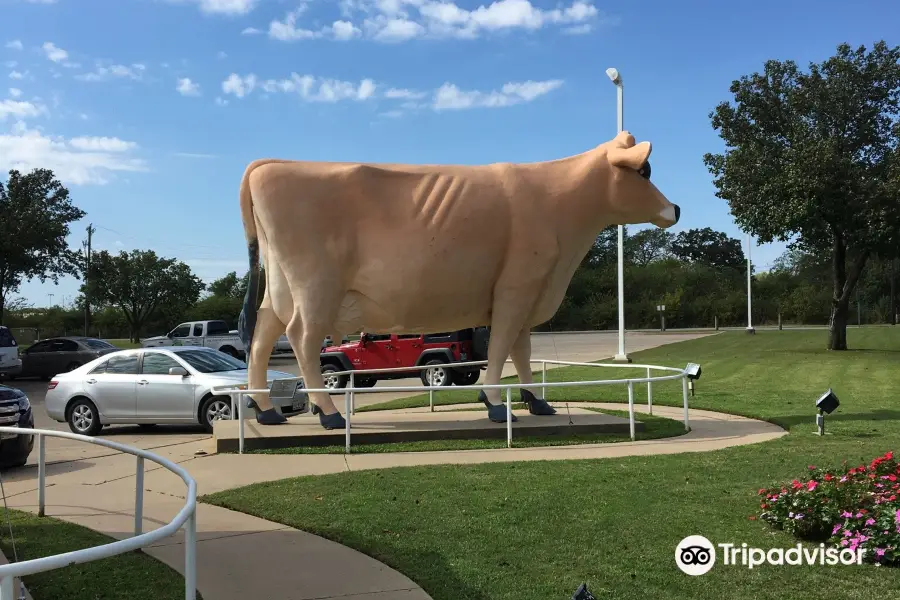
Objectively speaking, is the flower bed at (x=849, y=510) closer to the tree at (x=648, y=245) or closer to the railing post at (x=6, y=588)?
the railing post at (x=6, y=588)

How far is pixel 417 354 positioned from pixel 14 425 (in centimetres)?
1061

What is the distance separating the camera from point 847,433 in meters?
10.0

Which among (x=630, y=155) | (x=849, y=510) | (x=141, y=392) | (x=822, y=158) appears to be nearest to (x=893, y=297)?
(x=822, y=158)

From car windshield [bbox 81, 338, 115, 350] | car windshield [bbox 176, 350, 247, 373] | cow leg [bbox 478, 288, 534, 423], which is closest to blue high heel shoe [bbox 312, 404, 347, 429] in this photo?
cow leg [bbox 478, 288, 534, 423]

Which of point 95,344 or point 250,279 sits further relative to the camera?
point 95,344

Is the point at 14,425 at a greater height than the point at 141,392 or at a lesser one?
lesser

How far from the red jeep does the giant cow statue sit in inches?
320

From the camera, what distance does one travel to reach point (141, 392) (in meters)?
12.3

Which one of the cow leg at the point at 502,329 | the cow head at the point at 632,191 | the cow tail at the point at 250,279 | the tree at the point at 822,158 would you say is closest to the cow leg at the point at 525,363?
Result: the cow leg at the point at 502,329

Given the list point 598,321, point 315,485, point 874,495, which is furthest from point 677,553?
point 598,321

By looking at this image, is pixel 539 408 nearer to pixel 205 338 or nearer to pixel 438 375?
pixel 438 375

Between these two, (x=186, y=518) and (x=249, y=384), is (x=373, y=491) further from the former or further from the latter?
(x=249, y=384)

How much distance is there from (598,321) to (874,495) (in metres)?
59.1

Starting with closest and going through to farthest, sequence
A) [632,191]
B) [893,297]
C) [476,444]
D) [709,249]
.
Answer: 1. [476,444]
2. [632,191]
3. [893,297]
4. [709,249]
